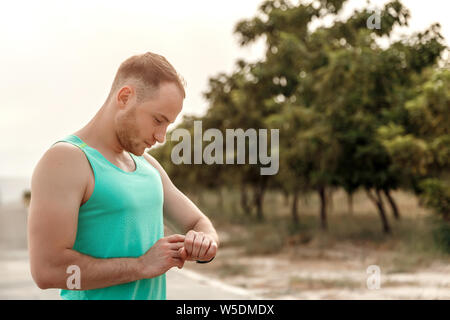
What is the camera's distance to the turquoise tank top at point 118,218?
1.65 meters

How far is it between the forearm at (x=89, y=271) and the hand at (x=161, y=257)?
19 millimetres

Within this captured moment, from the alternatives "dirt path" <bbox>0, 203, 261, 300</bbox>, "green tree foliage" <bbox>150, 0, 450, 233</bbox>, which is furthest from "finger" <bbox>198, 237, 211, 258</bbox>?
"green tree foliage" <bbox>150, 0, 450, 233</bbox>

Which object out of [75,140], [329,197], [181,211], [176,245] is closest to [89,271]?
[176,245]

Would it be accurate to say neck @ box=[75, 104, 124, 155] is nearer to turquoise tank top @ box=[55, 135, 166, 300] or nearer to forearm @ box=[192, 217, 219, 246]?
turquoise tank top @ box=[55, 135, 166, 300]

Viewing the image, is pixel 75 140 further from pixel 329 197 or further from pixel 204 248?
pixel 329 197

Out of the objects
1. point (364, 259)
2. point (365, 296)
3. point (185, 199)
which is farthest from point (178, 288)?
point (185, 199)

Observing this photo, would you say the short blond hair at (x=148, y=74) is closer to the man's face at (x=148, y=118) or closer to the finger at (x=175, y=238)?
the man's face at (x=148, y=118)

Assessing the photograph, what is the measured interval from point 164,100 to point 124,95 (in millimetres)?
102

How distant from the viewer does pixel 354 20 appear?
17.5 meters

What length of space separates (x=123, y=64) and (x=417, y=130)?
1454 centimetres

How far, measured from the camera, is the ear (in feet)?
5.64

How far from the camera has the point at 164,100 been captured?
1.72 m

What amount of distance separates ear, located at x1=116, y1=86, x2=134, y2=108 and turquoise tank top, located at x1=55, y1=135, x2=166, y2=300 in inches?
5.5
